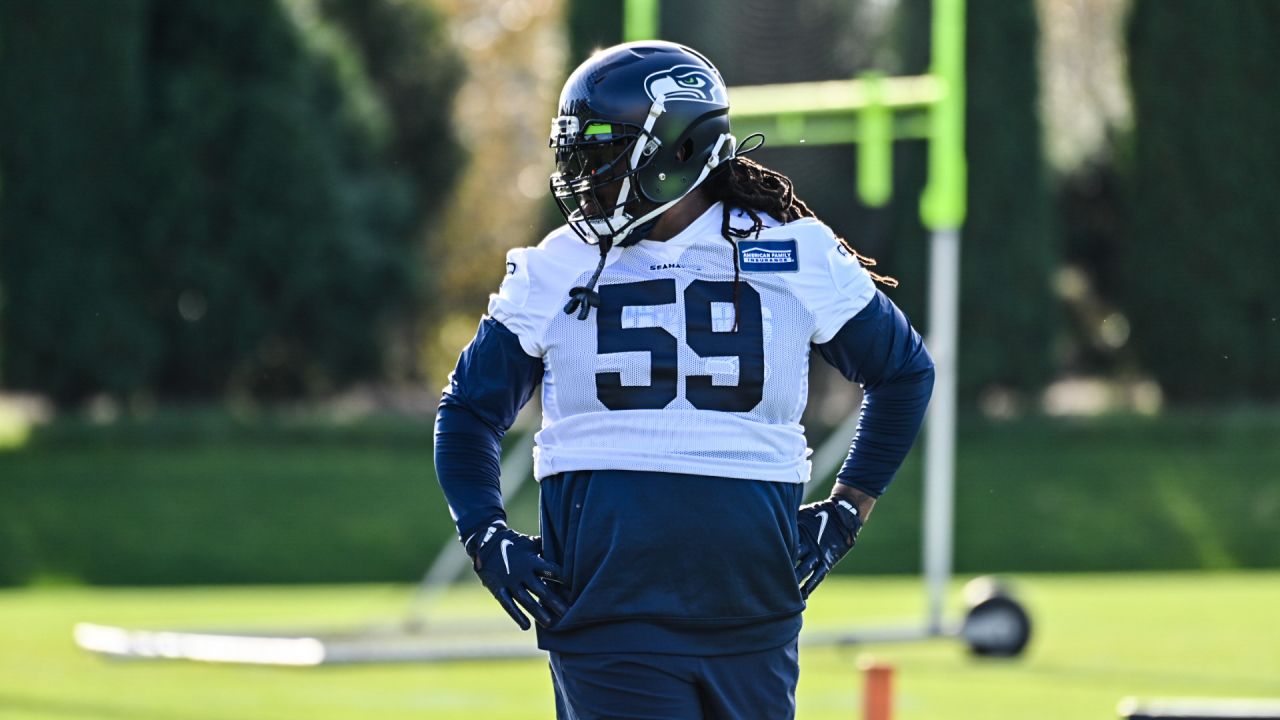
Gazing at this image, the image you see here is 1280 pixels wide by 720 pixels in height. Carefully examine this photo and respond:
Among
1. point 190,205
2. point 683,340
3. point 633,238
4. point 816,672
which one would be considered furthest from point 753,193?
point 190,205

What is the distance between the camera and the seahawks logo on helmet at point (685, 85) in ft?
10.9

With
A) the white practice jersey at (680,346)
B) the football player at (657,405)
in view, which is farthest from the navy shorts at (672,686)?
the white practice jersey at (680,346)

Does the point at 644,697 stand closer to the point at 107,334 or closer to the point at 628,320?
the point at 628,320

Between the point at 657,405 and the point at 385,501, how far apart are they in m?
14.0

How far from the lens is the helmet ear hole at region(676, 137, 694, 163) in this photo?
332cm

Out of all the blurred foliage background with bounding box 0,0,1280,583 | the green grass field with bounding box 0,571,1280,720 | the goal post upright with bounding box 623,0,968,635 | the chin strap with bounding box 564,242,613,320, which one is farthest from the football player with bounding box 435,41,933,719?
the blurred foliage background with bounding box 0,0,1280,583

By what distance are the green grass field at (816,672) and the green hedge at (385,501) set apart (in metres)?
3.83

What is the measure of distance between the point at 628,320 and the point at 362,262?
55.9 ft

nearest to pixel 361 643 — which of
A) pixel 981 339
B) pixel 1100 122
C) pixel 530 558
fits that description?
pixel 530 558

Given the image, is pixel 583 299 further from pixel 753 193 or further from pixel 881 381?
pixel 881 381

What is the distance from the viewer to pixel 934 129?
8.82 m

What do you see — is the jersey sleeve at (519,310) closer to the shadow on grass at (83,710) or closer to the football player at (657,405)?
the football player at (657,405)

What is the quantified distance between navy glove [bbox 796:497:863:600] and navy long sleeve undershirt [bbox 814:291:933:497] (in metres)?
0.07

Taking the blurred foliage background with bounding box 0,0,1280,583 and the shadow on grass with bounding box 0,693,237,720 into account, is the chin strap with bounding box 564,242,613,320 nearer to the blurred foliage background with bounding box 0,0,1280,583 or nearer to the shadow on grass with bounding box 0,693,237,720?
the shadow on grass with bounding box 0,693,237,720
